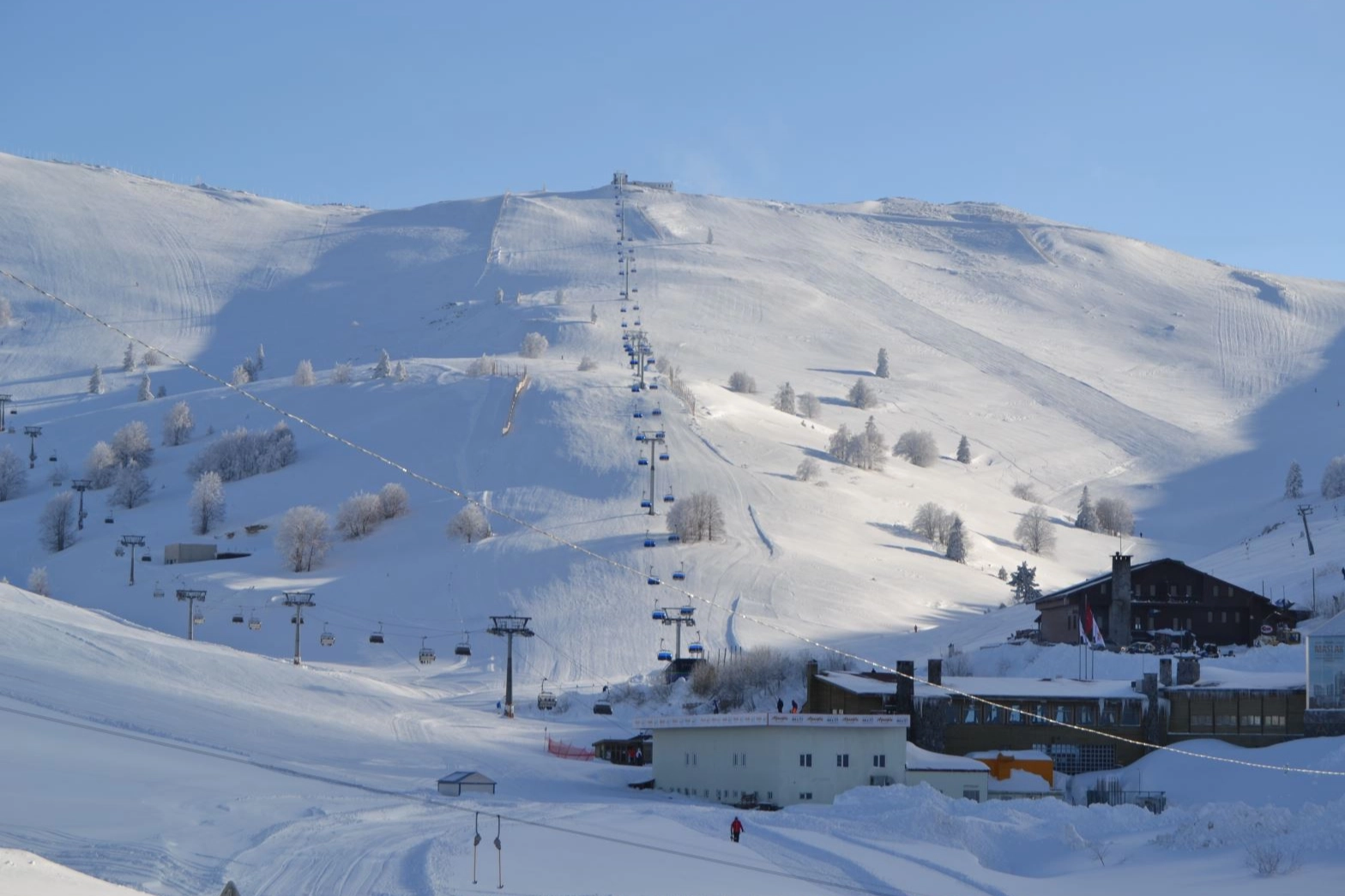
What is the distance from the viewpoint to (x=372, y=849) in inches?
1089

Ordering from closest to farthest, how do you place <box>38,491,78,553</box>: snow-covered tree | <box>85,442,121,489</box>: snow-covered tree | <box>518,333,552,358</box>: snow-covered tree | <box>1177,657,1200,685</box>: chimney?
1. <box>1177,657,1200,685</box>: chimney
2. <box>38,491,78,553</box>: snow-covered tree
3. <box>85,442,121,489</box>: snow-covered tree
4. <box>518,333,552,358</box>: snow-covered tree

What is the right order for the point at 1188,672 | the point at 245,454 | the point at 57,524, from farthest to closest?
the point at 245,454 < the point at 57,524 < the point at 1188,672

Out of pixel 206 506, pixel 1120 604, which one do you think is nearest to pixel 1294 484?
pixel 1120 604

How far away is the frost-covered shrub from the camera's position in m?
100

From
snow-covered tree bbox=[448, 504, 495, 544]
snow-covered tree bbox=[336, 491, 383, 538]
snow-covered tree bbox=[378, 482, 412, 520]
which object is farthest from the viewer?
snow-covered tree bbox=[378, 482, 412, 520]

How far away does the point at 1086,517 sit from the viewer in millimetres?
110688

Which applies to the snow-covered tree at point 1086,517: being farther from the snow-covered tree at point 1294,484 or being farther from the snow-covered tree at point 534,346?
the snow-covered tree at point 534,346

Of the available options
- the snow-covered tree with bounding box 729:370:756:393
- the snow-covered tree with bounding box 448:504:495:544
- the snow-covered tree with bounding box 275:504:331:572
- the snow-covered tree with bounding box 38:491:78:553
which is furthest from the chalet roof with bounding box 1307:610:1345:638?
the snow-covered tree with bounding box 729:370:756:393

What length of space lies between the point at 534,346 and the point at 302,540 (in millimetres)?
50876

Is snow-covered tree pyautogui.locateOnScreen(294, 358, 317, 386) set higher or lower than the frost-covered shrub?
higher

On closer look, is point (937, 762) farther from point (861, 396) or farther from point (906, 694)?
point (861, 396)

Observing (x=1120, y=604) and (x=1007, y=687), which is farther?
(x=1120, y=604)

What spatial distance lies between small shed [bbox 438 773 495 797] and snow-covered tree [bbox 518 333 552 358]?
304 ft

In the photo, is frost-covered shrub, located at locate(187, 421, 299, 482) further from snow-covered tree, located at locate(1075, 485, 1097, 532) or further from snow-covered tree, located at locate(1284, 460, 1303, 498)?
snow-covered tree, located at locate(1284, 460, 1303, 498)
